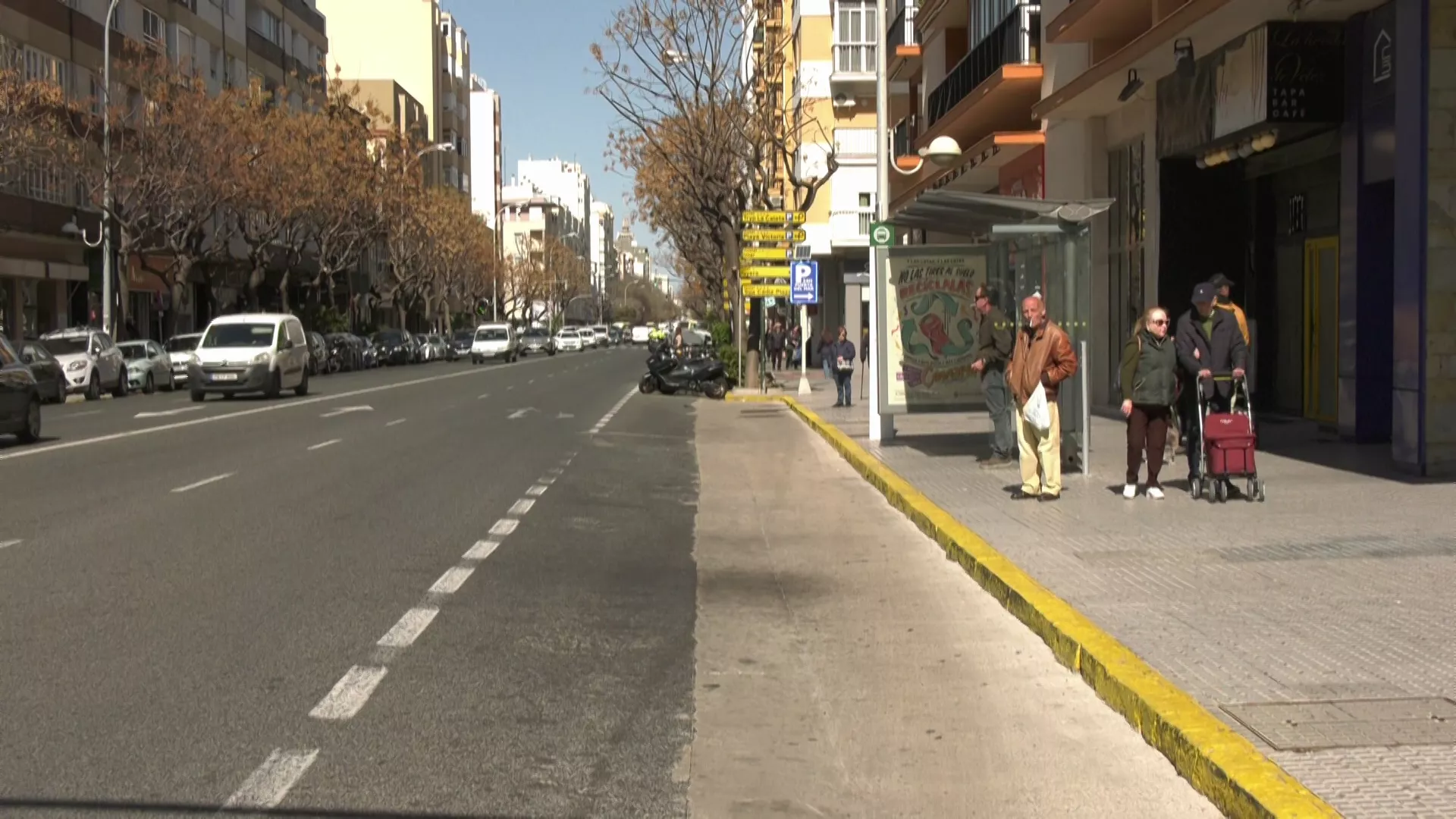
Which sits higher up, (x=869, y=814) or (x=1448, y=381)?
(x=1448, y=381)

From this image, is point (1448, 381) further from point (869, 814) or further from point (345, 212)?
point (345, 212)

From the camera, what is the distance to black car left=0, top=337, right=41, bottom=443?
1984cm

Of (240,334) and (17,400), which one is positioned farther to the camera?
(240,334)

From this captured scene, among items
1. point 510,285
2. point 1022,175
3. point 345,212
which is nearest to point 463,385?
point 1022,175

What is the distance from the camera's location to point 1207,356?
41.7ft

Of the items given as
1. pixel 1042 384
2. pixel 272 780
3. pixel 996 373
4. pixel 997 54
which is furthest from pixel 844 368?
pixel 272 780

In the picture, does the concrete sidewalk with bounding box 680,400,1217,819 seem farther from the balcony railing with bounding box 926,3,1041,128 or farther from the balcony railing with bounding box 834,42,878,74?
the balcony railing with bounding box 834,42,878,74

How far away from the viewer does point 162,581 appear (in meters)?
9.43

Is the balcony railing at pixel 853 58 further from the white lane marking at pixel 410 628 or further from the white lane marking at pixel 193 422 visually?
the white lane marking at pixel 410 628

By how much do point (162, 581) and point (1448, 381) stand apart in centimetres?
1056

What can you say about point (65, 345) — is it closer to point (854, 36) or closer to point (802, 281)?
point (802, 281)

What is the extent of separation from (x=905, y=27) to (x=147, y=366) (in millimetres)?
22568

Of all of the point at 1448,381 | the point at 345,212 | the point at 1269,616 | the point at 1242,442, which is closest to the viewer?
the point at 1269,616

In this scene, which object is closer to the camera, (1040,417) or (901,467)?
(1040,417)
